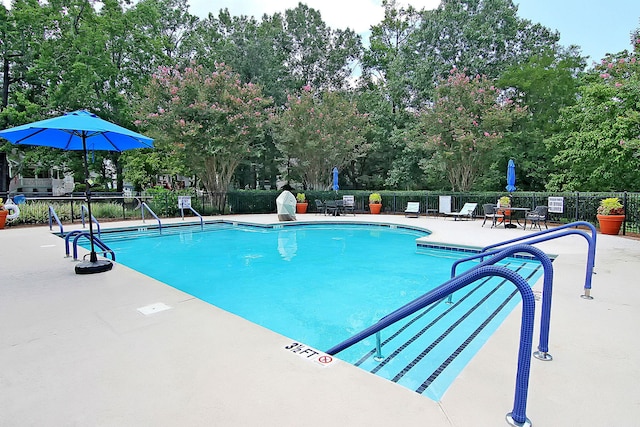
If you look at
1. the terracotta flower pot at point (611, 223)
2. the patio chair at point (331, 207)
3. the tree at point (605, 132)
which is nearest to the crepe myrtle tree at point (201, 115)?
the patio chair at point (331, 207)

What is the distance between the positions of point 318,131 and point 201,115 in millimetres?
5528

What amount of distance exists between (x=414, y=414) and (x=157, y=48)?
2328 cm

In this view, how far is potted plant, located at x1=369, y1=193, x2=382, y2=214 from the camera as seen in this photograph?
16500 millimetres

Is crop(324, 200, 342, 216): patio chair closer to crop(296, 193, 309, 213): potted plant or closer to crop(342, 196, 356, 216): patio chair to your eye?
crop(342, 196, 356, 216): patio chair

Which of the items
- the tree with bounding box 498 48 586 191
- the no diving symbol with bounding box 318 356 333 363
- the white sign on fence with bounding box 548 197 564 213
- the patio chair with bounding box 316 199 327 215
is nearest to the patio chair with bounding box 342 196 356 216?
the patio chair with bounding box 316 199 327 215

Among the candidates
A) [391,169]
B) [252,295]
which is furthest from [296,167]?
[252,295]

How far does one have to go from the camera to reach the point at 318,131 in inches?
677

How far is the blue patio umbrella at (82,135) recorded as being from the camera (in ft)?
14.1

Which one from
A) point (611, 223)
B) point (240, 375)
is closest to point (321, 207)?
point (611, 223)

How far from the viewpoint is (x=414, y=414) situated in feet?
5.74

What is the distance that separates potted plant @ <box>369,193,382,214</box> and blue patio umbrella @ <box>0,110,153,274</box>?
1219cm

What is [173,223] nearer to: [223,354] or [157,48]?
[223,354]

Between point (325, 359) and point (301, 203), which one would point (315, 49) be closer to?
point (301, 203)

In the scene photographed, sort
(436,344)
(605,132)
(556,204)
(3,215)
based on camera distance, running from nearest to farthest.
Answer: (436,344)
(3,215)
(556,204)
(605,132)
